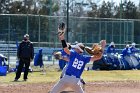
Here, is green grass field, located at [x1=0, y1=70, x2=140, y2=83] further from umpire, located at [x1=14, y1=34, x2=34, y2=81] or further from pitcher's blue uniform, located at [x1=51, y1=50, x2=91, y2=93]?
pitcher's blue uniform, located at [x1=51, y1=50, x2=91, y2=93]

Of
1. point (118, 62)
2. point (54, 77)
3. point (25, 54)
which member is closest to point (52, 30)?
point (118, 62)

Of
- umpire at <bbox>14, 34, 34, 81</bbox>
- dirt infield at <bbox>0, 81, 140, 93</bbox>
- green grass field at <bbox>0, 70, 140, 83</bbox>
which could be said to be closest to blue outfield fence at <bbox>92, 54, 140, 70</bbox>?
green grass field at <bbox>0, 70, 140, 83</bbox>

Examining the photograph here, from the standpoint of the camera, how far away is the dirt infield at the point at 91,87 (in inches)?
616

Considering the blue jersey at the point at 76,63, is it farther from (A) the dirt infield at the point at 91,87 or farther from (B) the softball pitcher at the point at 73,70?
(A) the dirt infield at the point at 91,87

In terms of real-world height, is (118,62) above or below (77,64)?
below

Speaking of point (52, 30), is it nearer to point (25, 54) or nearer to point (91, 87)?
point (25, 54)

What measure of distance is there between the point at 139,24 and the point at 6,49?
16600 mm

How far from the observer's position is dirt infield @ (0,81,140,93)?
51.3 ft

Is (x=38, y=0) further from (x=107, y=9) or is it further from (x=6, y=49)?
(x=6, y=49)

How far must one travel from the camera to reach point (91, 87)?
55.6 ft

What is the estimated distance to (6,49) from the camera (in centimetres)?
2722

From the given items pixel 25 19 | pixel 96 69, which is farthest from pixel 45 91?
pixel 25 19

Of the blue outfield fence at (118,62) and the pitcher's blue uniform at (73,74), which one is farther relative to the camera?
the blue outfield fence at (118,62)

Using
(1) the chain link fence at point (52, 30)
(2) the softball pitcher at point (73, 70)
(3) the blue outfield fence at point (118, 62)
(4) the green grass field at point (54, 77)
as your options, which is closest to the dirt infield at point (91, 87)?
(4) the green grass field at point (54, 77)
